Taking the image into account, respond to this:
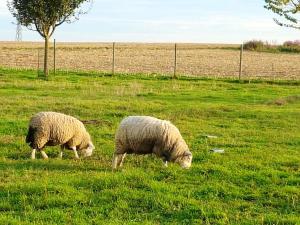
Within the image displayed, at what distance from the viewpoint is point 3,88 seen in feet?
70.9

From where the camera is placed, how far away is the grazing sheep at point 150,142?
32.0ft

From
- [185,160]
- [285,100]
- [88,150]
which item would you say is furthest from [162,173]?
[285,100]

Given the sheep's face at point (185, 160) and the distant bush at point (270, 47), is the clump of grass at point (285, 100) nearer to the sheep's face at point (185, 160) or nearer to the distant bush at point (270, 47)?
the sheep's face at point (185, 160)

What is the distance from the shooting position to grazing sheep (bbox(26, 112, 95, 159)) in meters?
10.4

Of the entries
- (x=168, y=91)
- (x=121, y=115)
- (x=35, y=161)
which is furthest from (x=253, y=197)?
(x=168, y=91)

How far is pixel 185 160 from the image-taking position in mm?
9781

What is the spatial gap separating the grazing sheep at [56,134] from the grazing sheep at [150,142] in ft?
3.71

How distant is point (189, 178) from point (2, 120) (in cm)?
659

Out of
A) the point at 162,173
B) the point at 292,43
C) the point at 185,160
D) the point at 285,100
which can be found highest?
the point at 292,43

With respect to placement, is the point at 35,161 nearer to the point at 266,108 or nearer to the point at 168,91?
the point at 266,108

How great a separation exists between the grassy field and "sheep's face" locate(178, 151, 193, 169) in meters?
Answer: 0.12

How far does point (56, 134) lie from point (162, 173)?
8.02 ft

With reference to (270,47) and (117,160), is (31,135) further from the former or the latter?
(270,47)

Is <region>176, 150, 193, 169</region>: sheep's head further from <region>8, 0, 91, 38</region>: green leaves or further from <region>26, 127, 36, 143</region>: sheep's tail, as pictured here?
<region>8, 0, 91, 38</region>: green leaves
